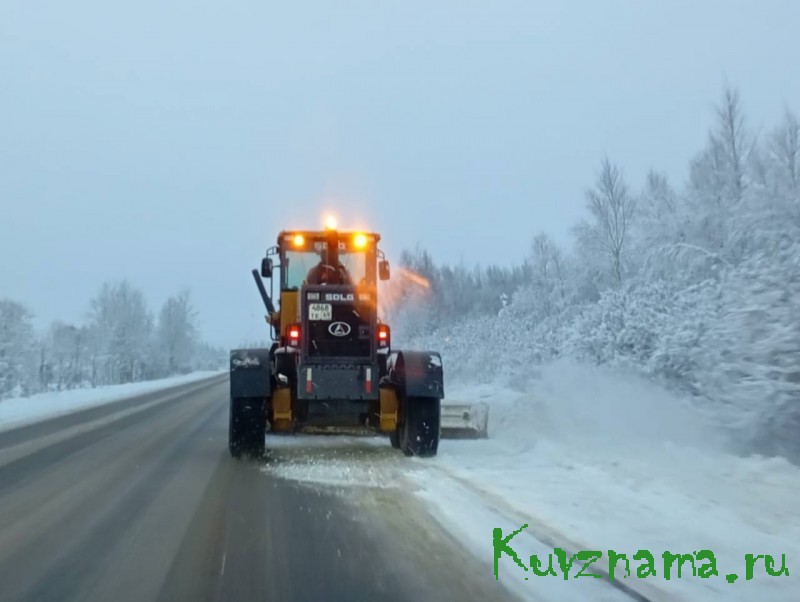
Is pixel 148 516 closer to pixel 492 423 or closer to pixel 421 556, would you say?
pixel 421 556

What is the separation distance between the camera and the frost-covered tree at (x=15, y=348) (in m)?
48.3

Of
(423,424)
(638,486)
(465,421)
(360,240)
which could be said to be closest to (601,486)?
(638,486)

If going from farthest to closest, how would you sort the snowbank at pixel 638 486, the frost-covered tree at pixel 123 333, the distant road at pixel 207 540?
the frost-covered tree at pixel 123 333
the snowbank at pixel 638 486
the distant road at pixel 207 540

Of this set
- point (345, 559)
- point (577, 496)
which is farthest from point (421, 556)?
point (577, 496)

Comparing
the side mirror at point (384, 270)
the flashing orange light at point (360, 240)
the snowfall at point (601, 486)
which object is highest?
the flashing orange light at point (360, 240)

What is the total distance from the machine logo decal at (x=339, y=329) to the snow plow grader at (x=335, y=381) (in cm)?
2

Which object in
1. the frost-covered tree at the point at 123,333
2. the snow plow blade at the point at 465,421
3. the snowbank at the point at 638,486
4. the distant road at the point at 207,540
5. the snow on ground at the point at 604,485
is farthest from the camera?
the frost-covered tree at the point at 123,333

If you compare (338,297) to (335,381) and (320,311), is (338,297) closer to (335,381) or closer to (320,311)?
(320,311)

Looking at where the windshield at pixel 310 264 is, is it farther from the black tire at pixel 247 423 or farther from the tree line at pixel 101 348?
the tree line at pixel 101 348

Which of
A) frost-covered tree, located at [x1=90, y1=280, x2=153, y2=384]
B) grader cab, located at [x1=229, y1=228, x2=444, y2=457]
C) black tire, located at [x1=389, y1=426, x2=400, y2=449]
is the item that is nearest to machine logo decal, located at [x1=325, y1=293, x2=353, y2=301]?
grader cab, located at [x1=229, y1=228, x2=444, y2=457]

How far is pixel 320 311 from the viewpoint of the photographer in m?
12.5

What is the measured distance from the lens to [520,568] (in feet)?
19.9

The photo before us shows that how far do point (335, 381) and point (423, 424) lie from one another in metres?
1.49

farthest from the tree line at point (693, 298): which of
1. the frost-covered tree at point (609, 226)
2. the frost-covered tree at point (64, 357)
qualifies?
the frost-covered tree at point (64, 357)
